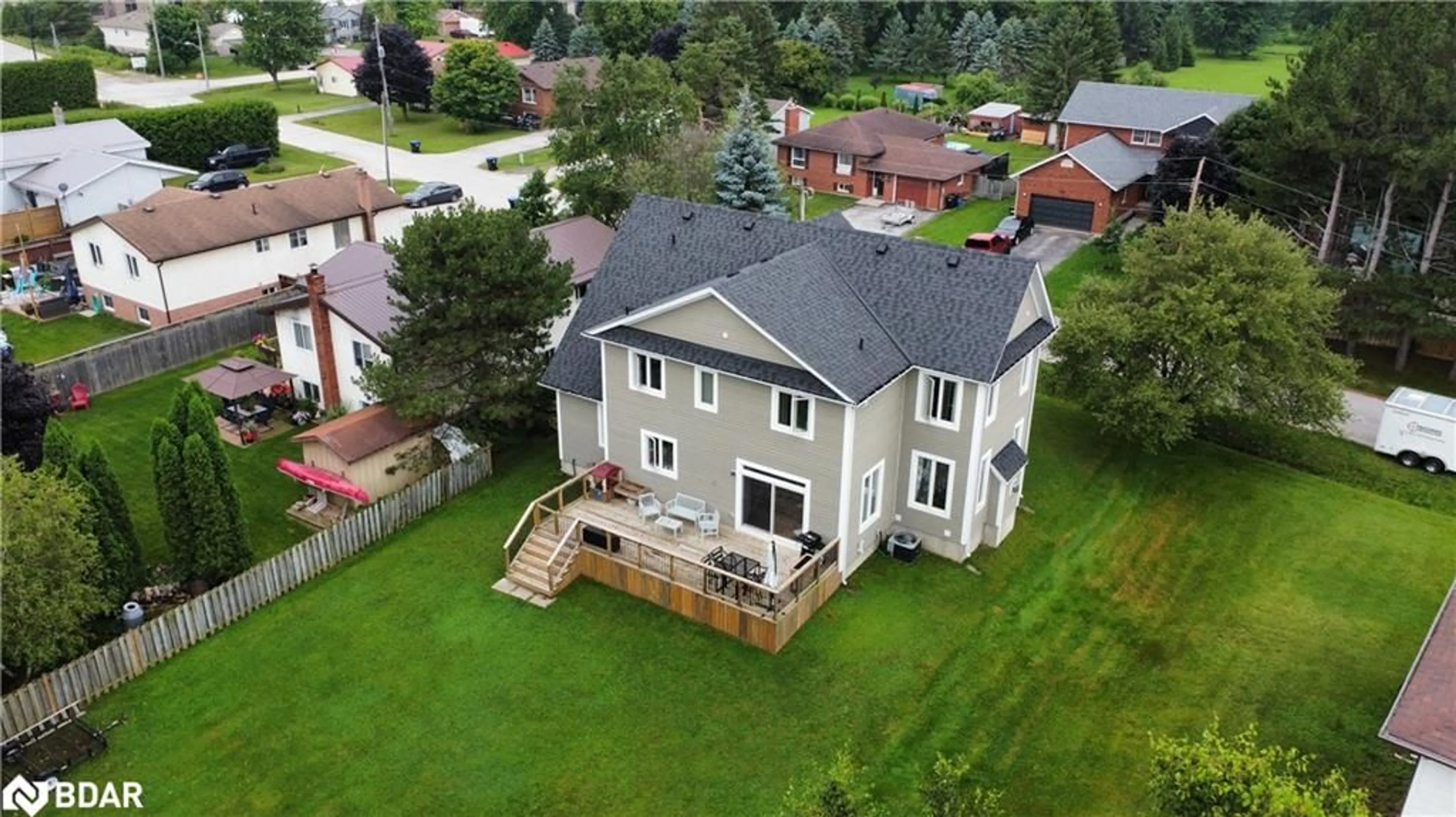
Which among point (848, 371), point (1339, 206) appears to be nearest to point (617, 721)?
point (848, 371)

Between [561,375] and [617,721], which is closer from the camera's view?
[617,721]

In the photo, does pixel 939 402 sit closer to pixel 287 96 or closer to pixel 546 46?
pixel 287 96

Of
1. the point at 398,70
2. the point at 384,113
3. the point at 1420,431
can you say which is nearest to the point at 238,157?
the point at 384,113

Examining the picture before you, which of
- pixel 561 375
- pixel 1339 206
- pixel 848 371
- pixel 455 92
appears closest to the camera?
pixel 848 371

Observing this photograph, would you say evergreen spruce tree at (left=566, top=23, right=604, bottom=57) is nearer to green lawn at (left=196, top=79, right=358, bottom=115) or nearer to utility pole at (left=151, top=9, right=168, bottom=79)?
green lawn at (left=196, top=79, right=358, bottom=115)

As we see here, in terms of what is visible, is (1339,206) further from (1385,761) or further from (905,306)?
(1385,761)
